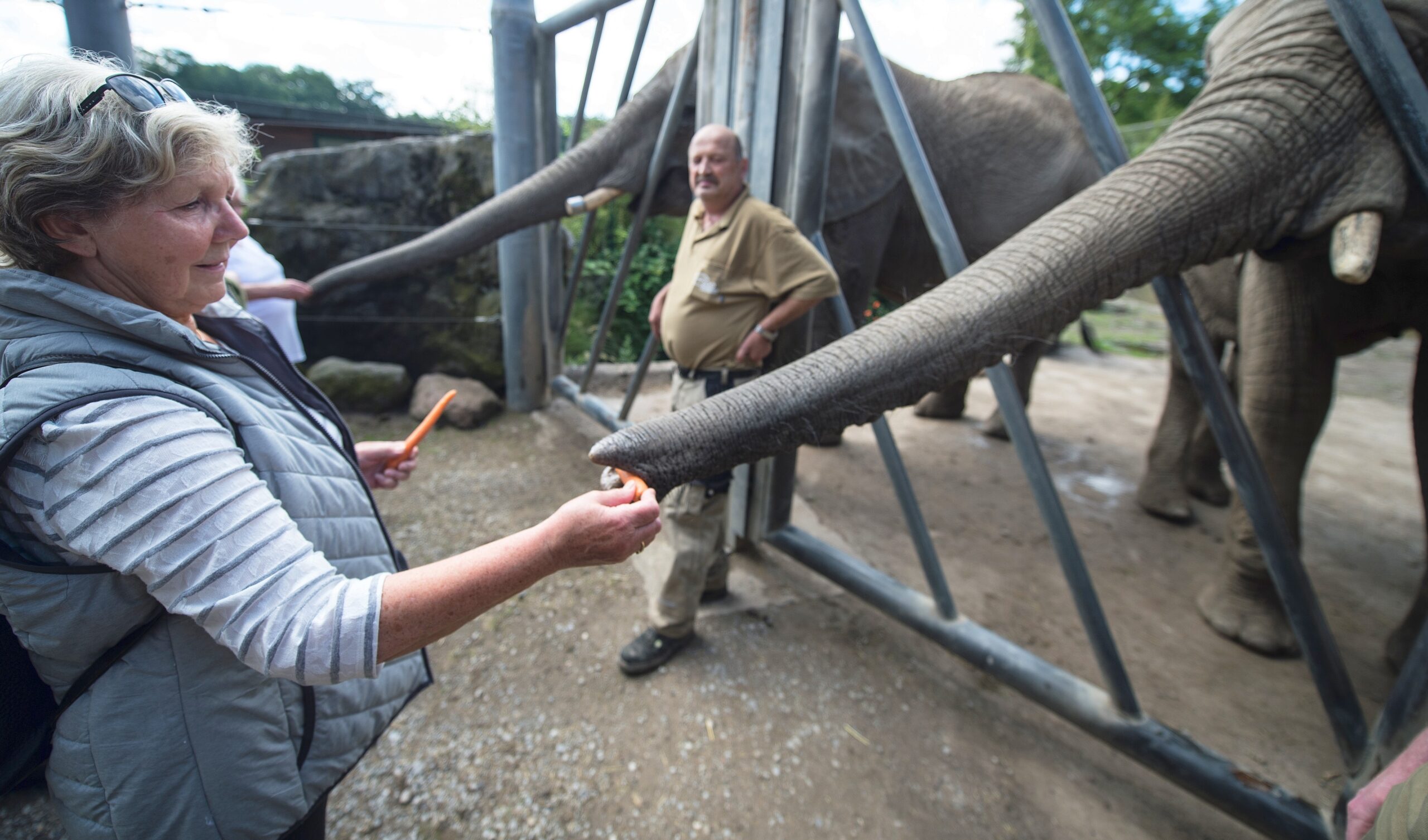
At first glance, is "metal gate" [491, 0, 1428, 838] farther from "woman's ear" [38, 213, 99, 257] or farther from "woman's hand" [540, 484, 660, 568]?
"woman's ear" [38, 213, 99, 257]

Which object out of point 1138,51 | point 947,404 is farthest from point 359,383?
point 1138,51

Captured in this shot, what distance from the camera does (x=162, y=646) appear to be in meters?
0.94

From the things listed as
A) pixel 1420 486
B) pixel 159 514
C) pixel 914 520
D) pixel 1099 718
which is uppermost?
pixel 159 514

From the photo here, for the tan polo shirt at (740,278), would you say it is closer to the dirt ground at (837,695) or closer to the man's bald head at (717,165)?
the man's bald head at (717,165)

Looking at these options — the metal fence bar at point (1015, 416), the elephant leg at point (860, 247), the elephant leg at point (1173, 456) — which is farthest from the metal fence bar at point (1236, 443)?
the elephant leg at point (1173, 456)

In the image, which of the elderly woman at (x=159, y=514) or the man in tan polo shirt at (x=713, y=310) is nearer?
the elderly woman at (x=159, y=514)

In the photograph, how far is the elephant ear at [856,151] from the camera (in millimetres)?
3379

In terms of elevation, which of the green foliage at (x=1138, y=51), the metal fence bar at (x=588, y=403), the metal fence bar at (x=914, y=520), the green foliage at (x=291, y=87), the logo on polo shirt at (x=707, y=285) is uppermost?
the green foliage at (x=1138, y=51)

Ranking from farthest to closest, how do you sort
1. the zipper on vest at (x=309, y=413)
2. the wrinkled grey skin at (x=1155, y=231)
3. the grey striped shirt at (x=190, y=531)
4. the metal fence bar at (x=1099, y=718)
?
the metal fence bar at (x=1099, y=718), the wrinkled grey skin at (x=1155, y=231), the zipper on vest at (x=309, y=413), the grey striped shirt at (x=190, y=531)

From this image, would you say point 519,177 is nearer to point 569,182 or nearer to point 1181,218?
point 569,182

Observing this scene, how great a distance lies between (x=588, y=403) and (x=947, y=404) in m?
3.33

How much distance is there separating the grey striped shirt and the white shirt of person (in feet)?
8.15

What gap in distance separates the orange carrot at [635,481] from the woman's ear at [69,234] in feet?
2.72

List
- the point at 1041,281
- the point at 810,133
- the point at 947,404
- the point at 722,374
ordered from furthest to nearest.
→ the point at 947,404 → the point at 810,133 → the point at 722,374 → the point at 1041,281
